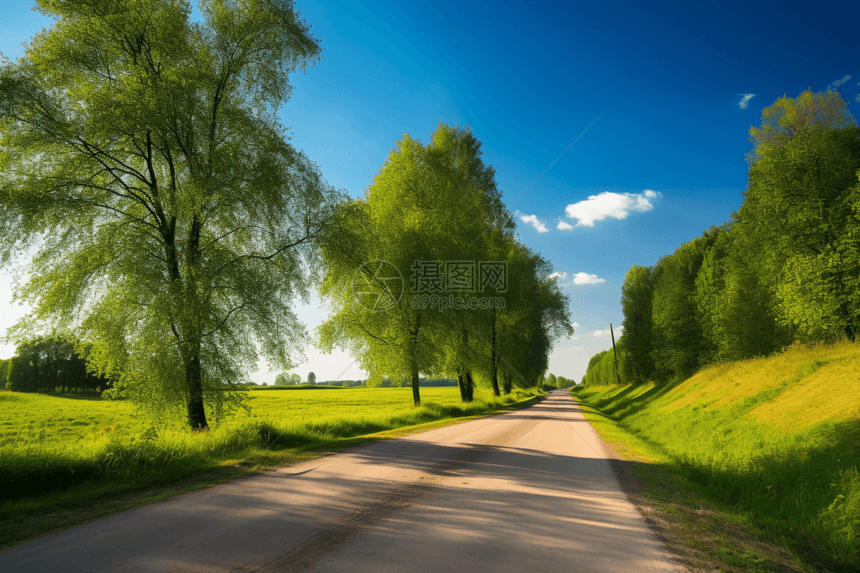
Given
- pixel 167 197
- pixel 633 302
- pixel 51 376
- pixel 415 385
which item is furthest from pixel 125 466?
pixel 51 376

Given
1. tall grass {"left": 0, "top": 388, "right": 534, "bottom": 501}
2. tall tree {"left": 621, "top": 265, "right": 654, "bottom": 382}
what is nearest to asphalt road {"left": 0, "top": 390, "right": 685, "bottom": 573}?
→ tall grass {"left": 0, "top": 388, "right": 534, "bottom": 501}

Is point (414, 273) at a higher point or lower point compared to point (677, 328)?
higher

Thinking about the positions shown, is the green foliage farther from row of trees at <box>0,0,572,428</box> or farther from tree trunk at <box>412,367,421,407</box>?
row of trees at <box>0,0,572,428</box>

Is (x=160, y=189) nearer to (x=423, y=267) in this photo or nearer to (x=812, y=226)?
(x=423, y=267)

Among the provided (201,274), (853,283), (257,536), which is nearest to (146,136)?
(201,274)

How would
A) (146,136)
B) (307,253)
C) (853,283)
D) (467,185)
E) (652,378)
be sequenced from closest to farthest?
1. (146,136)
2. (307,253)
3. (853,283)
4. (467,185)
5. (652,378)

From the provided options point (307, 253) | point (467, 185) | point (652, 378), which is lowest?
point (652, 378)

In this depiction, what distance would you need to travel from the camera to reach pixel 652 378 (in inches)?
1656

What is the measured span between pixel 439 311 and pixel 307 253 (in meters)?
11.2

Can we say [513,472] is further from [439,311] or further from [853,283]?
[853,283]

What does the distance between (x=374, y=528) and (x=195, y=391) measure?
968 cm

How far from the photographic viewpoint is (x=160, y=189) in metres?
12.7

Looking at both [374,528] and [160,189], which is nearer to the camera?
[374,528]

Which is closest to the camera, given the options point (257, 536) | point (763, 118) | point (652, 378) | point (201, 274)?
point (257, 536)
